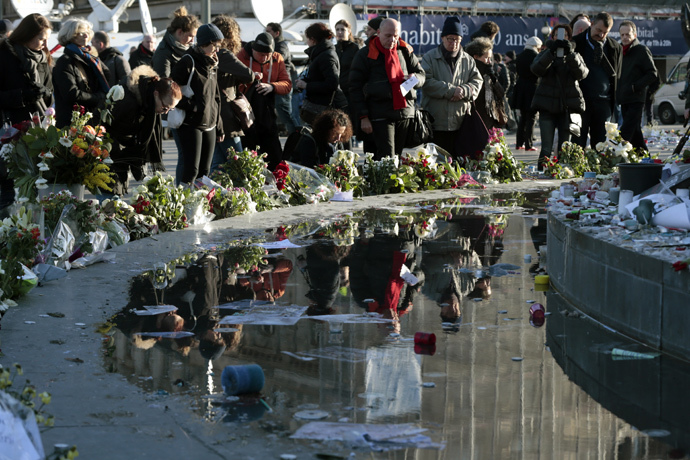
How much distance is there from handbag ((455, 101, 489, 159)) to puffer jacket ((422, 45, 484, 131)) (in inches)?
10.6

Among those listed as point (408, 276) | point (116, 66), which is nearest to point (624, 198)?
point (408, 276)

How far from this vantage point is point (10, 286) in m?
5.27

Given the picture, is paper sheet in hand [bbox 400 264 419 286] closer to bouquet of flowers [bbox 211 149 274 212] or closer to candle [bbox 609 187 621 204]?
candle [bbox 609 187 621 204]

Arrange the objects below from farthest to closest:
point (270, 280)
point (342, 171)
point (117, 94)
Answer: point (342, 171) < point (117, 94) < point (270, 280)

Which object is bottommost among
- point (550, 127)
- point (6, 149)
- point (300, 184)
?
point (300, 184)

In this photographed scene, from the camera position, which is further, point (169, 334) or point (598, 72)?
point (598, 72)

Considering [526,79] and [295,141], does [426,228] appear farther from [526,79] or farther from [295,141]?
[526,79]

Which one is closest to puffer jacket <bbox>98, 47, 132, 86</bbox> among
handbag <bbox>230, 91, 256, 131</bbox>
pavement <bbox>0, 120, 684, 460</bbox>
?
handbag <bbox>230, 91, 256, 131</bbox>

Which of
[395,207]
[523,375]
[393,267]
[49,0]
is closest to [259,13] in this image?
[49,0]

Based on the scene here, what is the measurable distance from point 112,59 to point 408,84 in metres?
4.41

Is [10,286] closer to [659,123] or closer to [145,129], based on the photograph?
[145,129]

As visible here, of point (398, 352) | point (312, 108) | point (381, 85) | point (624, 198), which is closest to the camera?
point (398, 352)

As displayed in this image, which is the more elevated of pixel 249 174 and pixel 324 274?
pixel 249 174

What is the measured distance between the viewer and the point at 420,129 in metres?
11.5
